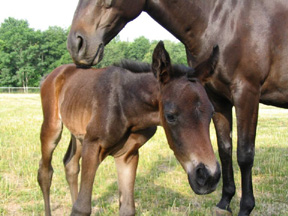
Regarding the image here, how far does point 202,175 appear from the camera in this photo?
214 cm

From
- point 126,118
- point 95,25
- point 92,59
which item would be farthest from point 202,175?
point 95,25

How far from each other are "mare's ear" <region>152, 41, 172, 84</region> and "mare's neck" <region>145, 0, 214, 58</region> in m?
1.12

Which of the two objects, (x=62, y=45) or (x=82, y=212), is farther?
(x=62, y=45)

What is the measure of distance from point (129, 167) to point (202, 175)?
4.18 ft

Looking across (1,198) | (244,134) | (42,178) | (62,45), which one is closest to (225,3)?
(244,134)

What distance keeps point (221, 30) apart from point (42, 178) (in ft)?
9.12

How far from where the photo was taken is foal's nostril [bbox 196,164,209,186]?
2.12 metres

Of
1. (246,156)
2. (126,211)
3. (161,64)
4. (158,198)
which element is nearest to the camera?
(161,64)

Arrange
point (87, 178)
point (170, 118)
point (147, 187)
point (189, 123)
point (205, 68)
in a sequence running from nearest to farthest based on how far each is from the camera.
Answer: point (189, 123)
point (170, 118)
point (205, 68)
point (87, 178)
point (147, 187)

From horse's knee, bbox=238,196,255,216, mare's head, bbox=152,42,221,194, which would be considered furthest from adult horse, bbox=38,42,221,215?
horse's knee, bbox=238,196,255,216

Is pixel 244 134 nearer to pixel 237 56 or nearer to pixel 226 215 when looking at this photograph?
pixel 237 56

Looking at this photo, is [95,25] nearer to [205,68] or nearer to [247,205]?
[205,68]

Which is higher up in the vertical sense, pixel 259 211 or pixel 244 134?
pixel 244 134

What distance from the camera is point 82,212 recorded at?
2895mm
